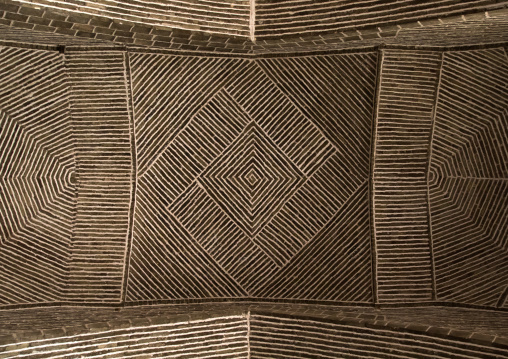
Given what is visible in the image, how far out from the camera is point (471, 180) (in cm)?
774

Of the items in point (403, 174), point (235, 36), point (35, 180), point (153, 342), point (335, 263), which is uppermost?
point (235, 36)

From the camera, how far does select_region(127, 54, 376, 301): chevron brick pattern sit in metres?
7.81

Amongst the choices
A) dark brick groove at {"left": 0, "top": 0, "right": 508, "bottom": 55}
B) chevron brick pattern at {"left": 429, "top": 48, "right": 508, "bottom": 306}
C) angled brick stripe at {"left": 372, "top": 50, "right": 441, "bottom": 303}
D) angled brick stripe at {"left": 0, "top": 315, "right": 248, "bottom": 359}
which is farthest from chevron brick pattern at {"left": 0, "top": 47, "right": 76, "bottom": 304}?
chevron brick pattern at {"left": 429, "top": 48, "right": 508, "bottom": 306}

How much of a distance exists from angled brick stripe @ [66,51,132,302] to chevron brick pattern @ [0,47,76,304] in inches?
5.5

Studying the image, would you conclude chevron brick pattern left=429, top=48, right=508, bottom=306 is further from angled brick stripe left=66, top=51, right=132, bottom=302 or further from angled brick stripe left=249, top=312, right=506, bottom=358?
angled brick stripe left=66, top=51, right=132, bottom=302

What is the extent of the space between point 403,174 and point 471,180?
34.3 inches

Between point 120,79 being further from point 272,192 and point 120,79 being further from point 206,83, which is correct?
point 272,192

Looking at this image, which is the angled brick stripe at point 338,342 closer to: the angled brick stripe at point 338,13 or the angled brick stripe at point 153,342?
the angled brick stripe at point 153,342

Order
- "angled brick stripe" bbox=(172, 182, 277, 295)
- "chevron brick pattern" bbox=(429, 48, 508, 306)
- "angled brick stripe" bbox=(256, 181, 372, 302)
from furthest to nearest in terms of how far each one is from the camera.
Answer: "angled brick stripe" bbox=(172, 182, 277, 295), "angled brick stripe" bbox=(256, 181, 372, 302), "chevron brick pattern" bbox=(429, 48, 508, 306)

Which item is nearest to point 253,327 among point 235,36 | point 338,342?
point 338,342

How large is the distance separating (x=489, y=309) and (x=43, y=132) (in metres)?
6.08

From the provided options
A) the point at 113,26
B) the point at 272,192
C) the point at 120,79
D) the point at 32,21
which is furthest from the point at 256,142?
the point at 32,21

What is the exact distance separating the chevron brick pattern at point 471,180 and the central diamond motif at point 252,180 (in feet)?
6.31

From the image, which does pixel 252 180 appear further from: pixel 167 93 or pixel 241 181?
pixel 167 93
